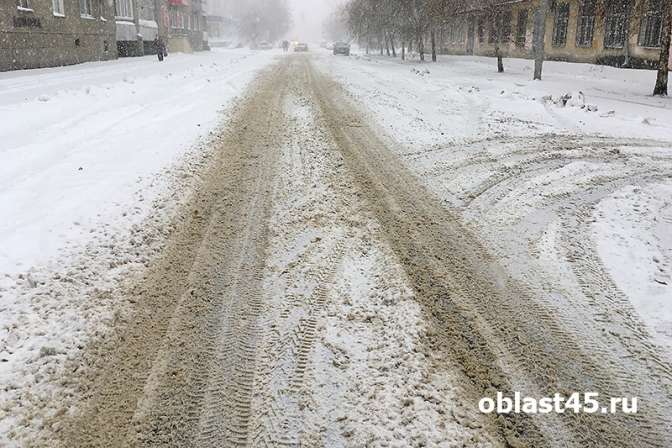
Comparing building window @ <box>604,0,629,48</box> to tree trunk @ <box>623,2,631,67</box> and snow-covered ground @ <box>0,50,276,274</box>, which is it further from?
snow-covered ground @ <box>0,50,276,274</box>

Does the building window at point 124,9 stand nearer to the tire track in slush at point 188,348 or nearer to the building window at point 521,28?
the building window at point 521,28

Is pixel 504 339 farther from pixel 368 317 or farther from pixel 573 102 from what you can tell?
pixel 573 102

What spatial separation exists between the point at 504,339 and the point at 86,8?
30407mm

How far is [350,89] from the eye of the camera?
58.6 ft

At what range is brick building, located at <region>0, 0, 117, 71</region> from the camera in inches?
771

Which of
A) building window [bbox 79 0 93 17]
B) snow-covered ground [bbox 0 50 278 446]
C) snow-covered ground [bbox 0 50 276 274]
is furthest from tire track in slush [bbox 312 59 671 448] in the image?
building window [bbox 79 0 93 17]

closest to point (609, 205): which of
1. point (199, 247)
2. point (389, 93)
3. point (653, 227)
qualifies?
point (653, 227)

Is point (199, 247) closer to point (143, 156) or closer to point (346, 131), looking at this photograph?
point (143, 156)

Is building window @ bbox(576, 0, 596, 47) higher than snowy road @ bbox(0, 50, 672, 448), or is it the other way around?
building window @ bbox(576, 0, 596, 47)

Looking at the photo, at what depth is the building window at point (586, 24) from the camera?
29344mm

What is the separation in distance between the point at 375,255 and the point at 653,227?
9.96ft

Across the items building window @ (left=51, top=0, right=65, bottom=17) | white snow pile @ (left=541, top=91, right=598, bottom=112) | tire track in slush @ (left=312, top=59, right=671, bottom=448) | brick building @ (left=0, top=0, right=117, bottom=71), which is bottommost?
tire track in slush @ (left=312, top=59, right=671, bottom=448)

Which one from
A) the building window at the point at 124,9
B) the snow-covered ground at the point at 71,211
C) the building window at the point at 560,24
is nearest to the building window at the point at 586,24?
the building window at the point at 560,24

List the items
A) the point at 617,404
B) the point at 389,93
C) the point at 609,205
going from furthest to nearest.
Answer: the point at 389,93
the point at 609,205
the point at 617,404
